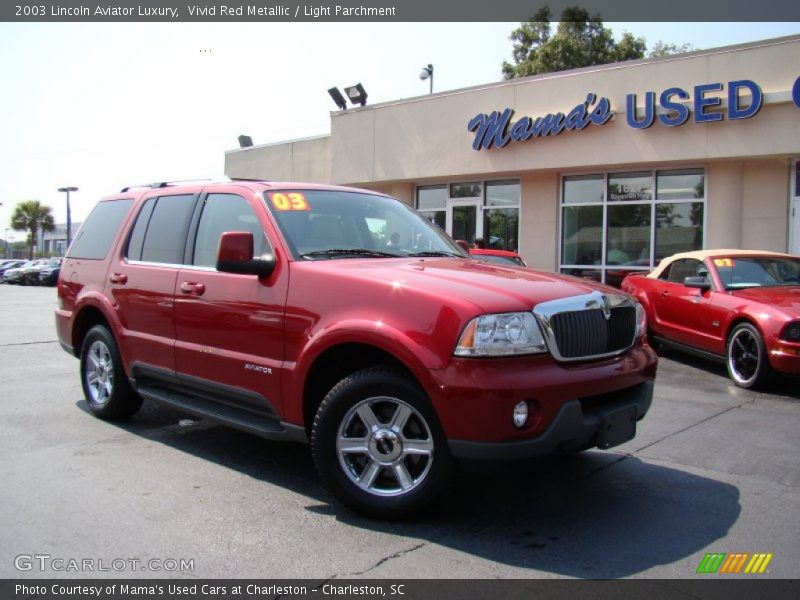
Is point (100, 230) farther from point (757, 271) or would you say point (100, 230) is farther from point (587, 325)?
point (757, 271)

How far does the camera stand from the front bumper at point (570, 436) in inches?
130

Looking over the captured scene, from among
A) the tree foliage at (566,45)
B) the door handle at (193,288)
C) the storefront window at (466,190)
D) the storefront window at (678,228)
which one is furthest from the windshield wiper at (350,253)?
the tree foliage at (566,45)

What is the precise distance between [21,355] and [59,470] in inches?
232

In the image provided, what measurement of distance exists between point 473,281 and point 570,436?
3.18 feet

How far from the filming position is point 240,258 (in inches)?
161

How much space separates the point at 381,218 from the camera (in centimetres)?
498

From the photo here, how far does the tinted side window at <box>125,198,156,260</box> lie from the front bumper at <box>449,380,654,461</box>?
339cm

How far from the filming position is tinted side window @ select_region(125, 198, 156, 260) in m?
5.54

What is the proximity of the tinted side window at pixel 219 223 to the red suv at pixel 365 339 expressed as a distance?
1 cm

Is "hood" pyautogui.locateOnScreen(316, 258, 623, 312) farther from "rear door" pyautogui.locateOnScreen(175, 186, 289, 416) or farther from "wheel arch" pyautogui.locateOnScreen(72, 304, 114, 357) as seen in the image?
"wheel arch" pyautogui.locateOnScreen(72, 304, 114, 357)

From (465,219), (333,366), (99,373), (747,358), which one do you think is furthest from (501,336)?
(465,219)

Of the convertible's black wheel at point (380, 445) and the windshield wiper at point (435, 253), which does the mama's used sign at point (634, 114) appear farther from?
the convertible's black wheel at point (380, 445)

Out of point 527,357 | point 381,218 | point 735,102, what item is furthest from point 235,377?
point 735,102

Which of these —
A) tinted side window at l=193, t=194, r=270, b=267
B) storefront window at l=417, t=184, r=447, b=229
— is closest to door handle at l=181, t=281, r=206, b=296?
tinted side window at l=193, t=194, r=270, b=267
